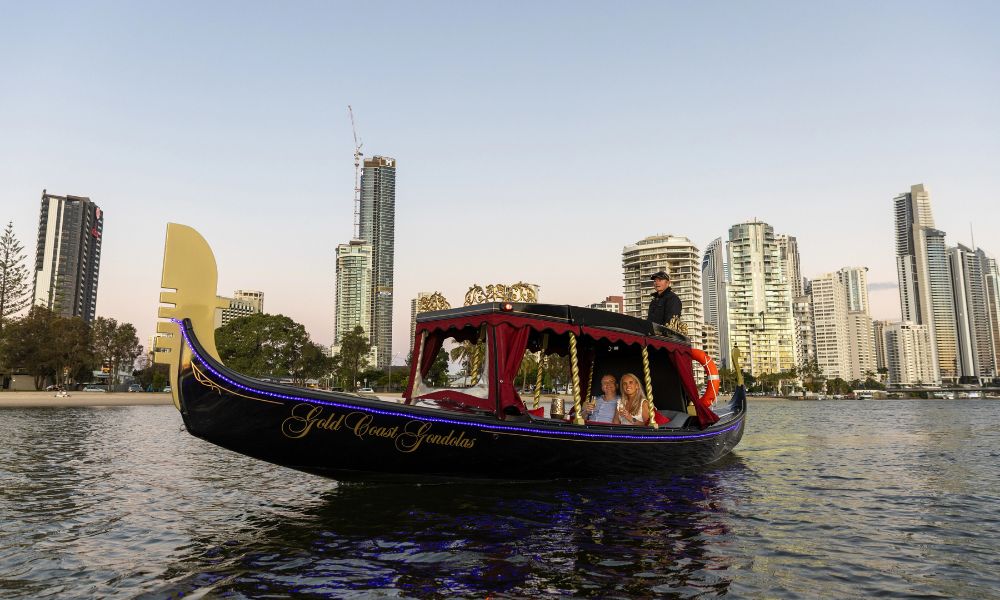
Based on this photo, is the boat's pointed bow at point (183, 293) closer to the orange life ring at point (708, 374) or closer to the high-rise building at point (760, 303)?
the orange life ring at point (708, 374)

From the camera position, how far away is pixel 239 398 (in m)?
8.40

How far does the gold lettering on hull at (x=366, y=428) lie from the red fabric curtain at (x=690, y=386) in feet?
19.2

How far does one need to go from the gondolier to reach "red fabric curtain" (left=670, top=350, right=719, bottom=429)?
81 centimetres

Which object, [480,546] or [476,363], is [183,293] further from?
[476,363]

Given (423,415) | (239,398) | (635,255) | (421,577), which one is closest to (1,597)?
(239,398)

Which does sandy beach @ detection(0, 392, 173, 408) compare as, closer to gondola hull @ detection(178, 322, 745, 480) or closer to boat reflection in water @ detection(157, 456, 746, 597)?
gondola hull @ detection(178, 322, 745, 480)

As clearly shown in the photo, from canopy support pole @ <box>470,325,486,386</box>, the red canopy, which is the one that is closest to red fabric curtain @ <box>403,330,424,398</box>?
the red canopy

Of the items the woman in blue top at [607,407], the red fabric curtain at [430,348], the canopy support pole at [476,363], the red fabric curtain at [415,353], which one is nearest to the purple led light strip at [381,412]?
the woman in blue top at [607,407]

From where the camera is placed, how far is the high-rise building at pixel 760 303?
599 feet

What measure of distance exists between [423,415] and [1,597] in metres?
5.07

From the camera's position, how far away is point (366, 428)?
8.84m

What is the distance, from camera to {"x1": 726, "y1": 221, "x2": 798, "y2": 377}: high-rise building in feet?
599

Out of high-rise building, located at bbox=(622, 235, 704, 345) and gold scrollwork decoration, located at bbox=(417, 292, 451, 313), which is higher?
high-rise building, located at bbox=(622, 235, 704, 345)

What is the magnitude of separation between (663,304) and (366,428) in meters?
7.97
